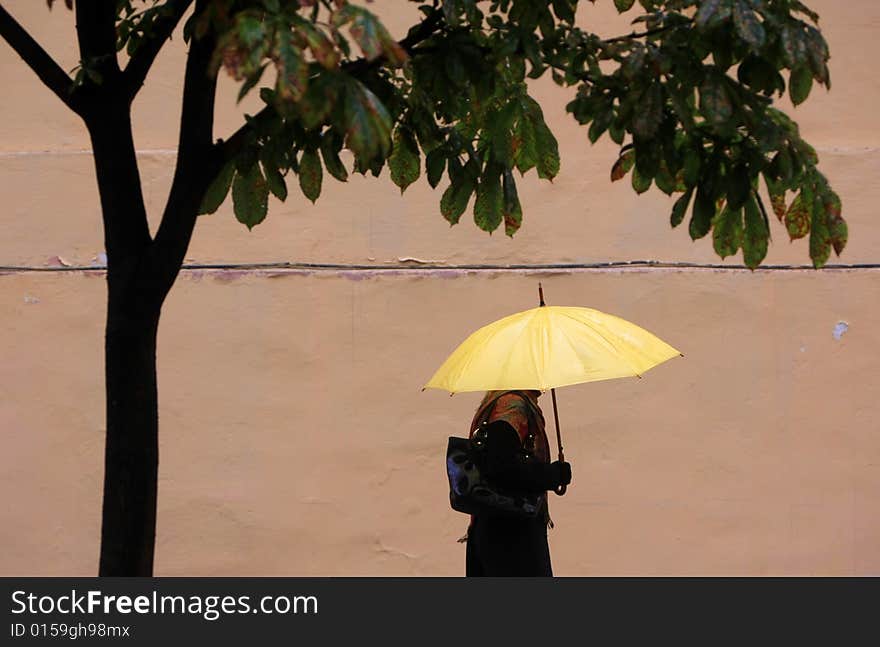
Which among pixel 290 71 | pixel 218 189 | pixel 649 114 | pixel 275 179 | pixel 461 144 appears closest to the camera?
pixel 290 71

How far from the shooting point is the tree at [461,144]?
152 inches

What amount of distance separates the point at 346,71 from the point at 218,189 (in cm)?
61

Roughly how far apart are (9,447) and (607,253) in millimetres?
3010

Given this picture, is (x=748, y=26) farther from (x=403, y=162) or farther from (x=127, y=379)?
(x=127, y=379)

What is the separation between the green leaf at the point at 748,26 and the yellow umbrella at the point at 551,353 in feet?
4.39

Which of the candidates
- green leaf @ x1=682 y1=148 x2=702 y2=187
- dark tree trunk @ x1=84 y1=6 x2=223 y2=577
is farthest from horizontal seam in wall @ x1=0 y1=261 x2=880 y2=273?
green leaf @ x1=682 y1=148 x2=702 y2=187

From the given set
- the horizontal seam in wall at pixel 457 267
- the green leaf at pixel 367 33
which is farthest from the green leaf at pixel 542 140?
the horizontal seam in wall at pixel 457 267

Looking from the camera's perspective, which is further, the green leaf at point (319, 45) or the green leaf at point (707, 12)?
the green leaf at point (707, 12)

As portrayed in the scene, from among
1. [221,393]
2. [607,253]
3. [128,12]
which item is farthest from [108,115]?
[607,253]

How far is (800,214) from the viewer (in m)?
4.16

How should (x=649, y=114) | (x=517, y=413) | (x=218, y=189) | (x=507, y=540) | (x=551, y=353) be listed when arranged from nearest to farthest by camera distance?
(x=649, y=114) < (x=218, y=189) < (x=551, y=353) < (x=517, y=413) < (x=507, y=540)

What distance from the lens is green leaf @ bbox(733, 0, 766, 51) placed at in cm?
361

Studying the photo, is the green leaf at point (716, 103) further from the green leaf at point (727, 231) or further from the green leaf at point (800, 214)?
the green leaf at point (727, 231)

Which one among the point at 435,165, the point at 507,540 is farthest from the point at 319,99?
the point at 507,540
